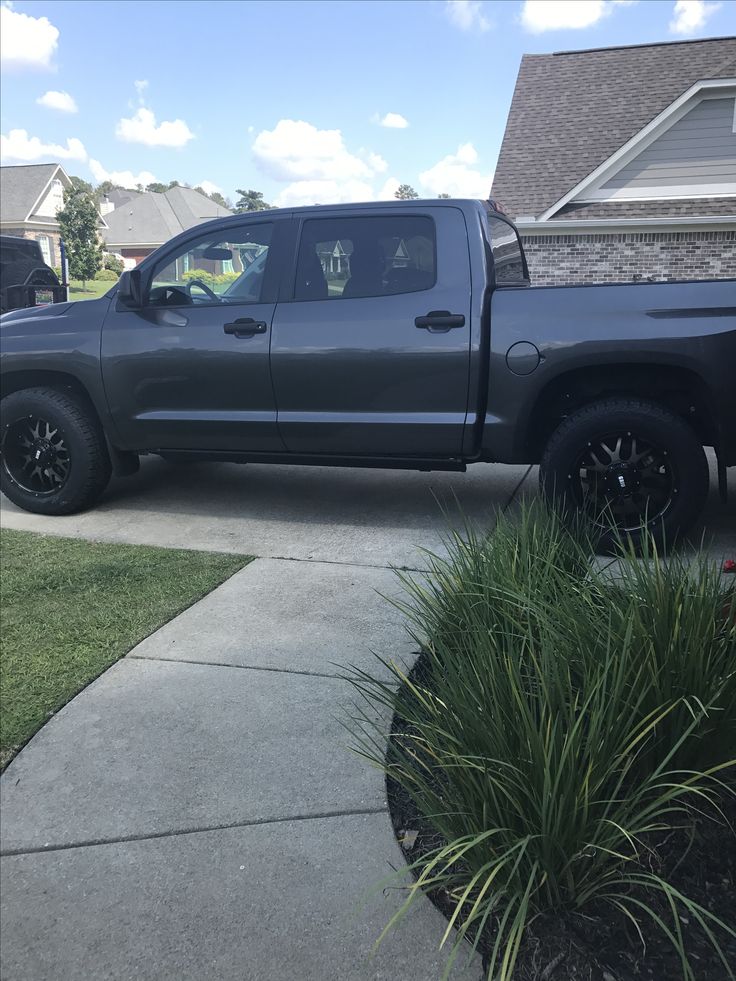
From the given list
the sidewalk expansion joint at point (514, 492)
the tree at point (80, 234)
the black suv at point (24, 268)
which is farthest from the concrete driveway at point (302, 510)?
the tree at point (80, 234)

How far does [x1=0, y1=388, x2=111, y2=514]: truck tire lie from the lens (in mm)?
6043

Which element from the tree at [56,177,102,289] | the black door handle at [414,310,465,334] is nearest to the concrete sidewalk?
the black door handle at [414,310,465,334]

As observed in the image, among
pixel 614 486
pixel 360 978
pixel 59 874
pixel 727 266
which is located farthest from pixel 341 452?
pixel 727 266

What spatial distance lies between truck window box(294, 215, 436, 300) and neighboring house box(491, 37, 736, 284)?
11.2 m

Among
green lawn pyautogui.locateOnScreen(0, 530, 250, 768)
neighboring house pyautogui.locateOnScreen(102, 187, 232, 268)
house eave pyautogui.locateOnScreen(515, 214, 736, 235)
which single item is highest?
neighboring house pyautogui.locateOnScreen(102, 187, 232, 268)

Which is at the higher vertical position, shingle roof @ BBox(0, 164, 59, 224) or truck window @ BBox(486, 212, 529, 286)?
shingle roof @ BBox(0, 164, 59, 224)

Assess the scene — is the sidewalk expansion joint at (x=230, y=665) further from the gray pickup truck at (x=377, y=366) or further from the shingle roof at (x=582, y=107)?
the shingle roof at (x=582, y=107)

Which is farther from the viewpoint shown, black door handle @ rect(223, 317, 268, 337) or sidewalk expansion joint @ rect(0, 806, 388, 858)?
black door handle @ rect(223, 317, 268, 337)

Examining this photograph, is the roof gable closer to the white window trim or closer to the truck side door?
the white window trim

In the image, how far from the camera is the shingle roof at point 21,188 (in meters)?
52.8

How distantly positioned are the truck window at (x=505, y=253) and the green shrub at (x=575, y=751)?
3.09 metres

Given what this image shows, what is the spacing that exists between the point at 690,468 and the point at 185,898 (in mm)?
3564

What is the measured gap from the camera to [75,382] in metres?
6.15

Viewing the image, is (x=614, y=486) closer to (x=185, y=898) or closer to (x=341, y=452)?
(x=341, y=452)
